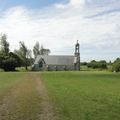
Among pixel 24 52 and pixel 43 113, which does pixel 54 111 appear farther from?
pixel 24 52

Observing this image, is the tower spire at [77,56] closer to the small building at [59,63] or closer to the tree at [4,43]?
the small building at [59,63]

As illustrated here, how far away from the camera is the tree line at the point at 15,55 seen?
11541 cm

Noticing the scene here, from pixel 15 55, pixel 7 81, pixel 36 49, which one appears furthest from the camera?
pixel 36 49

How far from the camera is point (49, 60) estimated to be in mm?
143750

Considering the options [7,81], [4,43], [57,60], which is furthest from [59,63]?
[7,81]

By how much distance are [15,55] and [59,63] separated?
77.6 ft

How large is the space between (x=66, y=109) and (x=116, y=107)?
8.39 feet

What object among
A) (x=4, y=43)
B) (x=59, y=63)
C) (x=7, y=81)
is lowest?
(x=7, y=81)

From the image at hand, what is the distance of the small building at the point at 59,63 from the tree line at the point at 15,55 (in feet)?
22.4

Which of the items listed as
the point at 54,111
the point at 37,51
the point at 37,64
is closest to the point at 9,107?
the point at 54,111

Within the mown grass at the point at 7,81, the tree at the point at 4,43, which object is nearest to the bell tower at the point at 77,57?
the tree at the point at 4,43

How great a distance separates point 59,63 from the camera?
469 feet

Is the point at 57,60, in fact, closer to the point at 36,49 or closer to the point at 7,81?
the point at 36,49

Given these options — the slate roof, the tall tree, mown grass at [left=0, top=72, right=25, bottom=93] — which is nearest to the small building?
the slate roof
